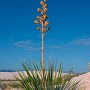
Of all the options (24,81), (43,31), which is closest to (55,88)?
(24,81)

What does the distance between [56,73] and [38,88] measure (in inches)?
16.2

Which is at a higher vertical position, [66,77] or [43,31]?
[43,31]

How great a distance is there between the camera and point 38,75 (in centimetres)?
659

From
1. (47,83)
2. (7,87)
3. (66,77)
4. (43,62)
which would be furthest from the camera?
(7,87)

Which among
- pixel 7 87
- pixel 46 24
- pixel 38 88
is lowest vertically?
pixel 38 88

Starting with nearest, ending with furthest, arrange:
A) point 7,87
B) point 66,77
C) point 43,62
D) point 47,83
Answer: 1. point 43,62
2. point 47,83
3. point 66,77
4. point 7,87

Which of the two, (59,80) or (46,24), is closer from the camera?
(46,24)

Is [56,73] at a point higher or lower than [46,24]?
lower

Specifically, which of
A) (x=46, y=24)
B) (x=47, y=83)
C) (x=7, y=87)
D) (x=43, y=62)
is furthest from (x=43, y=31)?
(x=7, y=87)

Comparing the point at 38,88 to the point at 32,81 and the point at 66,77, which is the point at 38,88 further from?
the point at 66,77

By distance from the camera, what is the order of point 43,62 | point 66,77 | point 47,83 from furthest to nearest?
point 66,77, point 47,83, point 43,62

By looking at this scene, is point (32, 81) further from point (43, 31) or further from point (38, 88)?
point (43, 31)

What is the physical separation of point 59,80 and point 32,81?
50cm

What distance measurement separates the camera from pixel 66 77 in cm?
688
